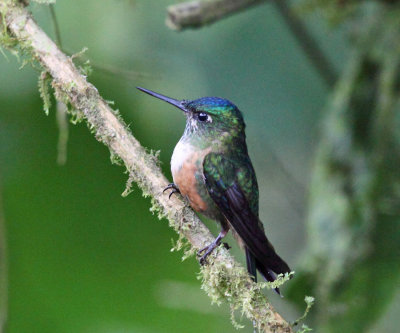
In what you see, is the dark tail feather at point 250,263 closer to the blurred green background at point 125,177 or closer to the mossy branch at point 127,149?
the mossy branch at point 127,149

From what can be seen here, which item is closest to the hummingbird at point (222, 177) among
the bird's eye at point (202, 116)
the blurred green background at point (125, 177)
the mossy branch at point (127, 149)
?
the bird's eye at point (202, 116)

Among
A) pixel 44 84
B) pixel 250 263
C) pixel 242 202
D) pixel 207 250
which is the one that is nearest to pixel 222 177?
pixel 242 202

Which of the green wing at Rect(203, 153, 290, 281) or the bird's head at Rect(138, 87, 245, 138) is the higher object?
the bird's head at Rect(138, 87, 245, 138)

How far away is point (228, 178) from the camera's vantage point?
307 centimetres

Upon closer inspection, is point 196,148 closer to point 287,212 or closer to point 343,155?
point 343,155

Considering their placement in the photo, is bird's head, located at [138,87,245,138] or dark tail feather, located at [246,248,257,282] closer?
dark tail feather, located at [246,248,257,282]

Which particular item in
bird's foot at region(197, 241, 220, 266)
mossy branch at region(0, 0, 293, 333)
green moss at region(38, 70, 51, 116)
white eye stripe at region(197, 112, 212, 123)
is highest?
white eye stripe at region(197, 112, 212, 123)

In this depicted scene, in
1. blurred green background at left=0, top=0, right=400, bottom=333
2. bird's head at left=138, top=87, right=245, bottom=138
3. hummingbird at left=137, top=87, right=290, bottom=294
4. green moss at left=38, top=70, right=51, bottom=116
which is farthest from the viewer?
blurred green background at left=0, top=0, right=400, bottom=333

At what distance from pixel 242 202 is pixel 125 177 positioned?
1013 mm

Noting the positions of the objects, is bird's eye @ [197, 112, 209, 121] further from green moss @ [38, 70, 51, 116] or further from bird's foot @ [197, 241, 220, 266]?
bird's foot @ [197, 241, 220, 266]

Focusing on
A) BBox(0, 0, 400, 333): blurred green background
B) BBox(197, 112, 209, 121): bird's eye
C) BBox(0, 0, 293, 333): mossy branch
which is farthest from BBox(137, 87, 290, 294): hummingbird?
BBox(0, 0, 400, 333): blurred green background

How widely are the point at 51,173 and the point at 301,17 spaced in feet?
5.70

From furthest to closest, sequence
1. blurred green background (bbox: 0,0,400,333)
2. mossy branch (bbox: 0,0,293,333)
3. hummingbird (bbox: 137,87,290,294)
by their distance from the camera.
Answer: blurred green background (bbox: 0,0,400,333) → hummingbird (bbox: 137,87,290,294) → mossy branch (bbox: 0,0,293,333)

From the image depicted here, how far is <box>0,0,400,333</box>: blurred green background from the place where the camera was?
344cm
